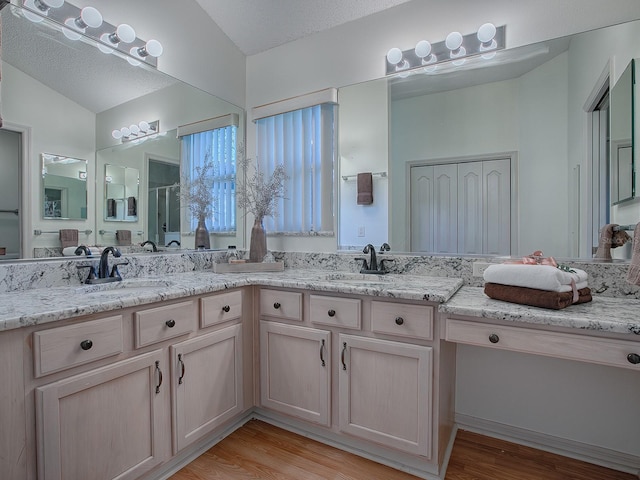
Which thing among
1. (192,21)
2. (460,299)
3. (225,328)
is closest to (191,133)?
(192,21)

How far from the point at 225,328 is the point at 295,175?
124 centimetres

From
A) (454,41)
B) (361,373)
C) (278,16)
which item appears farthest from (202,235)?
(454,41)

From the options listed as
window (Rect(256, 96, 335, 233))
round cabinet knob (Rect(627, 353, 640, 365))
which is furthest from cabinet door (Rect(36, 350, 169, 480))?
round cabinet knob (Rect(627, 353, 640, 365))

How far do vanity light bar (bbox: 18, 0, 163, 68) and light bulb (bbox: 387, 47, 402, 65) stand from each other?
1424 millimetres

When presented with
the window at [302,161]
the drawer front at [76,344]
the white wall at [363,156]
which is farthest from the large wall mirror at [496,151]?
the drawer front at [76,344]

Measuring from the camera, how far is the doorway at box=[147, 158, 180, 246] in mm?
2191

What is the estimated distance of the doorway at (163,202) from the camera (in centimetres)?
219

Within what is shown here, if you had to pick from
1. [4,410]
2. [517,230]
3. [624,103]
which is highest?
[624,103]

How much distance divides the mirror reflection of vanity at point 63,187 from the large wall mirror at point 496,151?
1560 mm

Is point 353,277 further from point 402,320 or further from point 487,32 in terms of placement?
point 487,32

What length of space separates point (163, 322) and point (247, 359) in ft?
2.07

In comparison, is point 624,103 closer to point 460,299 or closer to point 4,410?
point 460,299

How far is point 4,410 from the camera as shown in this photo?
1042 mm

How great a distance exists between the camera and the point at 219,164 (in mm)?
2641
